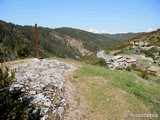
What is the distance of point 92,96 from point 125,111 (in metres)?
2.57

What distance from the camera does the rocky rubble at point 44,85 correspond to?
14.2 meters

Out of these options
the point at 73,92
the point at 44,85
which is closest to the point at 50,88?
the point at 44,85

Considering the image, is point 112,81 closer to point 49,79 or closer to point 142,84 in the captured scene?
point 142,84

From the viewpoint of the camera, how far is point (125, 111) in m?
15.6

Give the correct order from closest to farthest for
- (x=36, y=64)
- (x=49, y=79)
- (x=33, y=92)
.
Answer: (x=33, y=92) < (x=49, y=79) < (x=36, y=64)

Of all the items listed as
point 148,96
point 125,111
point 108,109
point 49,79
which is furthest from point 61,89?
point 148,96

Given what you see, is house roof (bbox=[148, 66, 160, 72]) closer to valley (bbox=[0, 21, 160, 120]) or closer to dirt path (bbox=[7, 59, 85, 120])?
valley (bbox=[0, 21, 160, 120])

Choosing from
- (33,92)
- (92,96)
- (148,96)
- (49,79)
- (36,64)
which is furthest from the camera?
(36,64)

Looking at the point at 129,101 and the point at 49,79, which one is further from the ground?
the point at 49,79

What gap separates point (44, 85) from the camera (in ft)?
53.2

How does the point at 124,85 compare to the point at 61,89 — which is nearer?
the point at 61,89

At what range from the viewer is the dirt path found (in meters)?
14.1

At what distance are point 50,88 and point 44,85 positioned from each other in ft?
1.70

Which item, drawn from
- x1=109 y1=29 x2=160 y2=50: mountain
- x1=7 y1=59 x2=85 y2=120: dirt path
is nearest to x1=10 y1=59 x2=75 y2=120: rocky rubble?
x1=7 y1=59 x2=85 y2=120: dirt path
